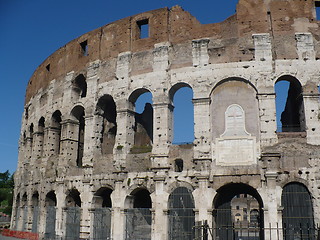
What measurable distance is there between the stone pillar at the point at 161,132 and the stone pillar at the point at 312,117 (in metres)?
5.38

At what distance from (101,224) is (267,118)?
823cm

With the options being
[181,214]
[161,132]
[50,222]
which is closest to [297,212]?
[181,214]

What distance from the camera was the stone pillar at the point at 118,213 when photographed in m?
15.0

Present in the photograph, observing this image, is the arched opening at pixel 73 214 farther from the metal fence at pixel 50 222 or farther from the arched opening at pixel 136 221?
the arched opening at pixel 136 221

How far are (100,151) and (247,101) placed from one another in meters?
7.00

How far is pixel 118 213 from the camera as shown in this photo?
49.9ft

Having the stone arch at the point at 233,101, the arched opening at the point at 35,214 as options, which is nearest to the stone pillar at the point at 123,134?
the stone arch at the point at 233,101

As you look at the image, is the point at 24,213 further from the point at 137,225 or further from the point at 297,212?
the point at 297,212

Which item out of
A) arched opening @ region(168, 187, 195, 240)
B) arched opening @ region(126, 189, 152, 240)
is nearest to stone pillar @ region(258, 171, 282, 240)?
arched opening @ region(168, 187, 195, 240)

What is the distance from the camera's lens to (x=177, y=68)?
1563 centimetres

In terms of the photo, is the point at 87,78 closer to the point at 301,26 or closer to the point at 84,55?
the point at 84,55

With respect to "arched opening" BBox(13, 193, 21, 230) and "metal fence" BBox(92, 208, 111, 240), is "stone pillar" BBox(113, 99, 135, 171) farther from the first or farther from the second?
"arched opening" BBox(13, 193, 21, 230)

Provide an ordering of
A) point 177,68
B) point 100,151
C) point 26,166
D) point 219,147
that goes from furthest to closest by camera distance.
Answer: point 26,166, point 100,151, point 177,68, point 219,147

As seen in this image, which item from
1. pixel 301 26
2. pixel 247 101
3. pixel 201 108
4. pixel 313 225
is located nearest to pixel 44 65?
pixel 201 108
